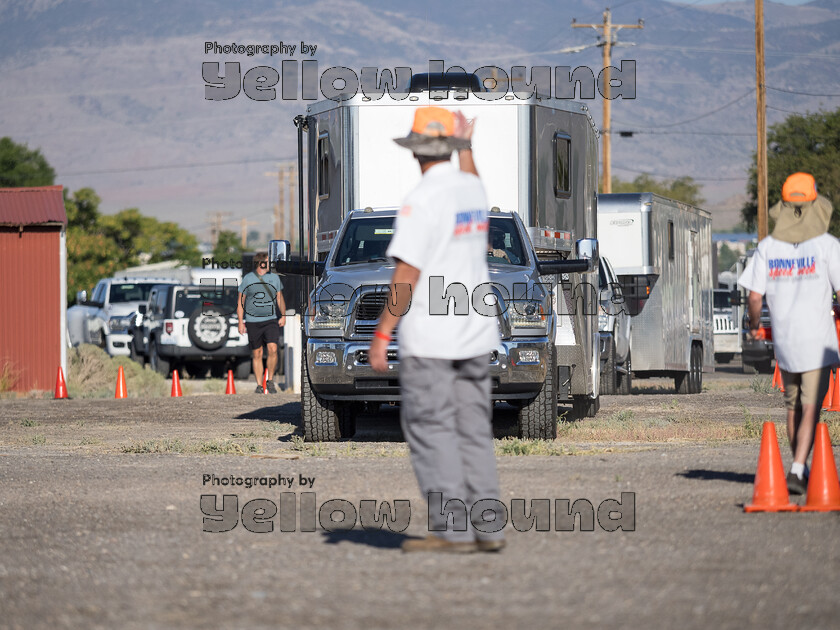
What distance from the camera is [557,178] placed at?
14.4 meters

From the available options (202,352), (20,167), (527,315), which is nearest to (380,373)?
(527,315)

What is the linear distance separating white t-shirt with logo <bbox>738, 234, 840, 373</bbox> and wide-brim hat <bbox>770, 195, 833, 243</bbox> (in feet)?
0.13

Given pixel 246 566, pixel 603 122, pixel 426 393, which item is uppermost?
→ pixel 603 122

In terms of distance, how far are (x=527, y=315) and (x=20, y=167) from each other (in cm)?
8709

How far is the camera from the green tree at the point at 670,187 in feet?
346

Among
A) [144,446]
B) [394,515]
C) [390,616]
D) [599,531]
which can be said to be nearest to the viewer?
[390,616]

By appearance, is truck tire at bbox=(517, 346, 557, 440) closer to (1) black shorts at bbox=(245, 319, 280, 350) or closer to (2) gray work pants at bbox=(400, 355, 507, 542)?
(2) gray work pants at bbox=(400, 355, 507, 542)

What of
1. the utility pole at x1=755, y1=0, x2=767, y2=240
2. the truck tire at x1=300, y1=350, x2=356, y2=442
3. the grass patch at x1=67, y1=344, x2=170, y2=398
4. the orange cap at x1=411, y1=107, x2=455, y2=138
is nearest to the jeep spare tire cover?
the grass patch at x1=67, y1=344, x2=170, y2=398

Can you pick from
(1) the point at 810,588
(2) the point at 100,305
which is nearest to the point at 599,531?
(1) the point at 810,588

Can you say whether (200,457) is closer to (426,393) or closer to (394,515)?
(394,515)

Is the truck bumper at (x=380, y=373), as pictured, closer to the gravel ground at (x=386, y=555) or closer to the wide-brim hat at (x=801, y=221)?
the gravel ground at (x=386, y=555)

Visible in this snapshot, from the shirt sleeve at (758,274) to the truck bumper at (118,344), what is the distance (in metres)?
22.7

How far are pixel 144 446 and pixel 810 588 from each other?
7.87 meters

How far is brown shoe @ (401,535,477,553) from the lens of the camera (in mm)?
6418
